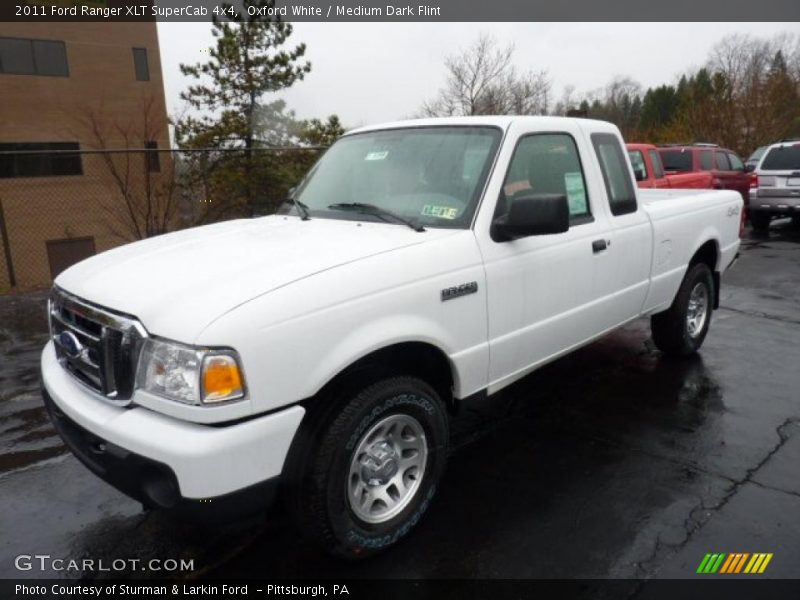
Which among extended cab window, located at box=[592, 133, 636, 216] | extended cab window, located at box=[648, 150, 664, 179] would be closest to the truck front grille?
extended cab window, located at box=[592, 133, 636, 216]

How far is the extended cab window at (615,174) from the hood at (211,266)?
1686 millimetres

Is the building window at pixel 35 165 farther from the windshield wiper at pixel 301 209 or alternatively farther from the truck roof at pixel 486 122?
the truck roof at pixel 486 122

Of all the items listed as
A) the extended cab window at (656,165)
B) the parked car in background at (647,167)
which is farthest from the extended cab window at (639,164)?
the extended cab window at (656,165)

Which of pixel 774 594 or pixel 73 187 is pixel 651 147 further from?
pixel 73 187

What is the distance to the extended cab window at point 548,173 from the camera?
11.1 ft

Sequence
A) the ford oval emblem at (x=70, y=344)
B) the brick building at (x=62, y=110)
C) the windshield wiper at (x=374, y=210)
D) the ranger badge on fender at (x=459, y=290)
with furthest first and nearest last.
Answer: the brick building at (x=62, y=110) → the windshield wiper at (x=374, y=210) → the ranger badge on fender at (x=459, y=290) → the ford oval emblem at (x=70, y=344)

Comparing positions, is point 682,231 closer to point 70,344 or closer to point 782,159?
point 70,344

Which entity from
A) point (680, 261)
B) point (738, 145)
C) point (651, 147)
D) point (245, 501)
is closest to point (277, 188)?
point (651, 147)

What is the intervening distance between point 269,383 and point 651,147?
1113cm

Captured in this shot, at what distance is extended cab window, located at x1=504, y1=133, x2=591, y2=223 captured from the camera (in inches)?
134

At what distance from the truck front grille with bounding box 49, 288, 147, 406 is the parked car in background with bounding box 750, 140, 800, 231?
14493 millimetres

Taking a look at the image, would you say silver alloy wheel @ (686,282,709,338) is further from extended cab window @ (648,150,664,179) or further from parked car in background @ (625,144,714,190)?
extended cab window @ (648,150,664,179)

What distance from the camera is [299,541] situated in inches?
116

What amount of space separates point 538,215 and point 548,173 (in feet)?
2.92
